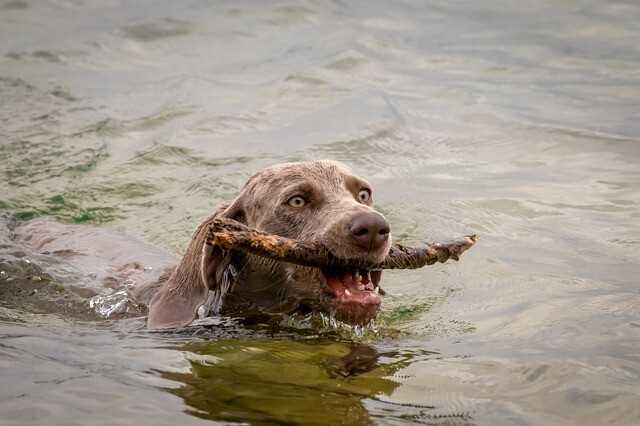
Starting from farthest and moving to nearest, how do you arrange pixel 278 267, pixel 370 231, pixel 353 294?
pixel 278 267
pixel 353 294
pixel 370 231

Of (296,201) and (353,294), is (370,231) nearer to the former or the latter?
(353,294)

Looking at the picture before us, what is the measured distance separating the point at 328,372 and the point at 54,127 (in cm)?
741

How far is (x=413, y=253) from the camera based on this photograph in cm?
600

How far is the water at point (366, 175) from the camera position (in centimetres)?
492

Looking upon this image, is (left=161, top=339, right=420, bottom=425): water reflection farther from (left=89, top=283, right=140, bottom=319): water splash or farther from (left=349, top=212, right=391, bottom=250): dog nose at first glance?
(left=89, top=283, right=140, bottom=319): water splash

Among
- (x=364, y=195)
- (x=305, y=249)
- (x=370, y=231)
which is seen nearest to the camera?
(x=370, y=231)

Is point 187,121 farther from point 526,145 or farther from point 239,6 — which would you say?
point 239,6

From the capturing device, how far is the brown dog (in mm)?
6039

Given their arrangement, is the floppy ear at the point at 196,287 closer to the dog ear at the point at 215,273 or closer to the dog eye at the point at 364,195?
the dog ear at the point at 215,273

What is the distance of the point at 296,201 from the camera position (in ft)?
21.0

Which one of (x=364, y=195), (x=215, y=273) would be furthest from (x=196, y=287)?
(x=364, y=195)

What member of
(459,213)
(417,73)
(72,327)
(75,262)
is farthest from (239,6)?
(72,327)

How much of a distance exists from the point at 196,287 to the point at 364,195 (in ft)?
4.16

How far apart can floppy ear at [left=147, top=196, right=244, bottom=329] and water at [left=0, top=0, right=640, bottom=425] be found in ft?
0.69
